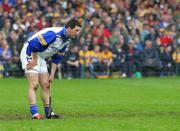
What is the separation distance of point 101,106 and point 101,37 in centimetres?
1255

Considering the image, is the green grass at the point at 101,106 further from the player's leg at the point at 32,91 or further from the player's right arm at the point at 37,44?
the player's right arm at the point at 37,44

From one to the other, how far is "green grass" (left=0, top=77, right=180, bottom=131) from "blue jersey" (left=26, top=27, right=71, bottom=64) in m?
1.39

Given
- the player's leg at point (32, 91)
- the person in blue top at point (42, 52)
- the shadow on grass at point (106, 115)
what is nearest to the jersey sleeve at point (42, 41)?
the person in blue top at point (42, 52)

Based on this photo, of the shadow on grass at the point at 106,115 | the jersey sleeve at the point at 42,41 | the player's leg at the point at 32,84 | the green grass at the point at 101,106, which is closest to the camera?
the green grass at the point at 101,106

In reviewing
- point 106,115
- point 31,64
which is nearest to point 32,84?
point 31,64

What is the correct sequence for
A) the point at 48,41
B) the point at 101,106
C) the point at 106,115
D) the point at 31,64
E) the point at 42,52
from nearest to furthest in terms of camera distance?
the point at 48,41, the point at 31,64, the point at 42,52, the point at 106,115, the point at 101,106

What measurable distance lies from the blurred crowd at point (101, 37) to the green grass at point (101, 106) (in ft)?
9.42

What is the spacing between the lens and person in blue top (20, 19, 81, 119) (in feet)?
40.5

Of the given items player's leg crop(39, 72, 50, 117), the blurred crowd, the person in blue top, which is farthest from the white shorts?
the blurred crowd

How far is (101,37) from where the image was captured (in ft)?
89.2

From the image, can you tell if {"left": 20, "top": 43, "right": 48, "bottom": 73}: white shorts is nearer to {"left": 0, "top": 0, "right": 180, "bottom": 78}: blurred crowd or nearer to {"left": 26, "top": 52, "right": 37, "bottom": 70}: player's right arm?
{"left": 26, "top": 52, "right": 37, "bottom": 70}: player's right arm

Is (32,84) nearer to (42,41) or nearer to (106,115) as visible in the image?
(42,41)

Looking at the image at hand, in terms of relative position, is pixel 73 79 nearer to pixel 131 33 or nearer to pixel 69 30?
pixel 131 33

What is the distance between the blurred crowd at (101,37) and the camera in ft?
85.7
